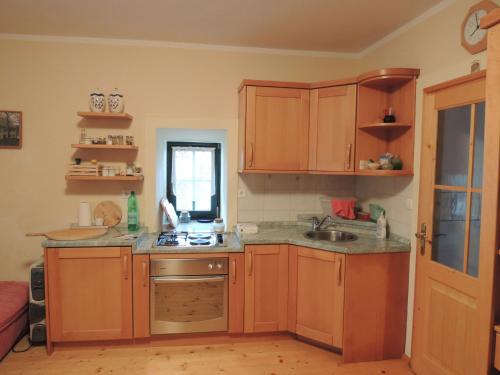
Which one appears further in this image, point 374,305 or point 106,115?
point 106,115

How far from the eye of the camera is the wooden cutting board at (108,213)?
3.04 m

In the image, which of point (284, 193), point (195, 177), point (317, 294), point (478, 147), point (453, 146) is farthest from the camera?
point (195, 177)

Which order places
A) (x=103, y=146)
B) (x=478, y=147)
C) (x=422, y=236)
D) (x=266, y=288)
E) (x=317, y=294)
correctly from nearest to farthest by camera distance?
(x=478, y=147) < (x=422, y=236) < (x=317, y=294) < (x=266, y=288) < (x=103, y=146)

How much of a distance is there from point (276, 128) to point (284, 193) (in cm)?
67

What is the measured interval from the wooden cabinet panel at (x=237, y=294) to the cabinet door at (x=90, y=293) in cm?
76

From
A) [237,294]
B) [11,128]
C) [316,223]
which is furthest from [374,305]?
[11,128]

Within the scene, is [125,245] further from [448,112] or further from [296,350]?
[448,112]

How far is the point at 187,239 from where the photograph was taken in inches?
113

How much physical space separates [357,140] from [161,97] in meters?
1.69

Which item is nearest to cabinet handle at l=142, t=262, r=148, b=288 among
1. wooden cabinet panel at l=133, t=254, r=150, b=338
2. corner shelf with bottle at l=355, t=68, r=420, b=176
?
wooden cabinet panel at l=133, t=254, r=150, b=338

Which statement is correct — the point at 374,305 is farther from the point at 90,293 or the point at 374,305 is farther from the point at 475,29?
the point at 90,293

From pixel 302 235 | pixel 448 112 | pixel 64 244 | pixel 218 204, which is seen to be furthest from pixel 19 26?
pixel 448 112

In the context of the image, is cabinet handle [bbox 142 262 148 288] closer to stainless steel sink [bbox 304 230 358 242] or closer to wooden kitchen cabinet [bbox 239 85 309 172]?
wooden kitchen cabinet [bbox 239 85 309 172]

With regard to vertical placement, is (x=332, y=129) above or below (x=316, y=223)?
above
